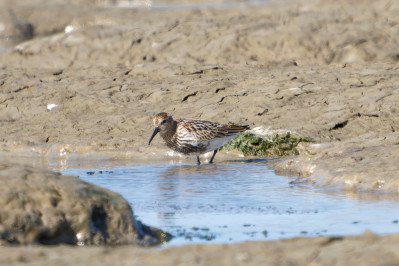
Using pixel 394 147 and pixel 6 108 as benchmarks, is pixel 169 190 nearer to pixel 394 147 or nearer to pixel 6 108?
pixel 394 147

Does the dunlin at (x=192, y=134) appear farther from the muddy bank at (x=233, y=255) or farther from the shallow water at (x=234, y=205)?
the muddy bank at (x=233, y=255)

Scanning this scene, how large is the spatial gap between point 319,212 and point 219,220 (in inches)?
34.0

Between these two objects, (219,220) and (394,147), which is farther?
(394,147)

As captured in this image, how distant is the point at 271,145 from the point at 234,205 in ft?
12.6

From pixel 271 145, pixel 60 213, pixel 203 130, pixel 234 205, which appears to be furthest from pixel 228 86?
pixel 60 213

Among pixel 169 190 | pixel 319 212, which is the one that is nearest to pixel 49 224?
pixel 319 212

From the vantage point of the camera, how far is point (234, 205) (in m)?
7.07

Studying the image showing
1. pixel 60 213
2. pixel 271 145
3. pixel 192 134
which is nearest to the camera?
pixel 60 213

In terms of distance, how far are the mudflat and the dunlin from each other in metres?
0.66

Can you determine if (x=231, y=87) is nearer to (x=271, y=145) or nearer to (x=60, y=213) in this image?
(x=271, y=145)

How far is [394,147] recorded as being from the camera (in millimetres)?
8406

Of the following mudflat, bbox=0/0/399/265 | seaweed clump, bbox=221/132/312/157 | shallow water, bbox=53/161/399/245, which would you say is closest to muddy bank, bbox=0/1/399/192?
mudflat, bbox=0/0/399/265

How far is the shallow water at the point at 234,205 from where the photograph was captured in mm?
5840

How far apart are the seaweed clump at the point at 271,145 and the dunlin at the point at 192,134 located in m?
0.47
